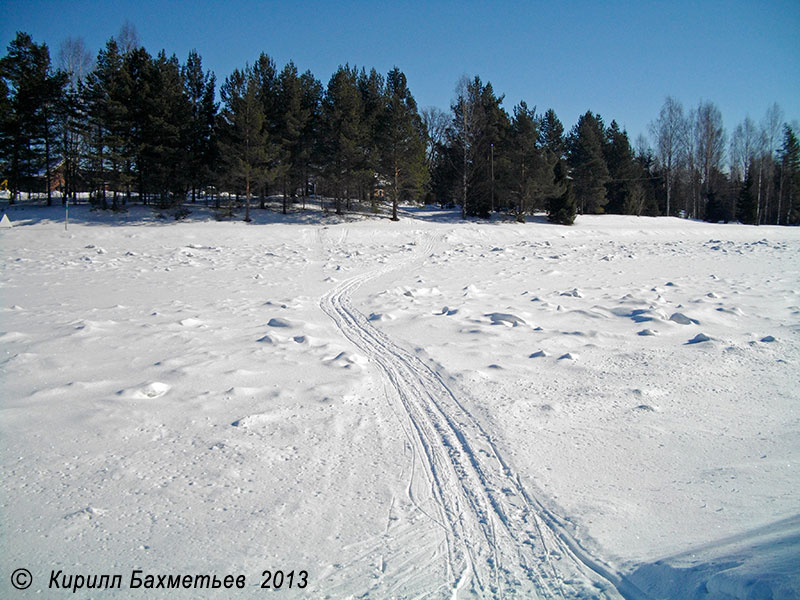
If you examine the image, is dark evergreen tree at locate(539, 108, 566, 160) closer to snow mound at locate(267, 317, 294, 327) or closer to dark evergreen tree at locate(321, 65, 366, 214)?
dark evergreen tree at locate(321, 65, 366, 214)

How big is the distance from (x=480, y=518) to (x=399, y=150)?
32.1 m

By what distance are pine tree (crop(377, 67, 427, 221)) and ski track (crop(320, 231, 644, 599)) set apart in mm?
29841

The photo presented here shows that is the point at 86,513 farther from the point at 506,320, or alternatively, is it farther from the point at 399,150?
the point at 399,150

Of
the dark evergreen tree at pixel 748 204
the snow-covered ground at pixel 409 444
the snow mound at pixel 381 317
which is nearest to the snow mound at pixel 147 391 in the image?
the snow-covered ground at pixel 409 444

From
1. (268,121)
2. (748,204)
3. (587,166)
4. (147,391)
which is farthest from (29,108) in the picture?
(748,204)

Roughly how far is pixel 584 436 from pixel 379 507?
2106mm

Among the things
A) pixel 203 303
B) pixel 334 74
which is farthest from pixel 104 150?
pixel 203 303

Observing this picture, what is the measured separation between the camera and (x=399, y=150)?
32875mm

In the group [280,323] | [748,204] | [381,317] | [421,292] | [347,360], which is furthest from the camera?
[748,204]

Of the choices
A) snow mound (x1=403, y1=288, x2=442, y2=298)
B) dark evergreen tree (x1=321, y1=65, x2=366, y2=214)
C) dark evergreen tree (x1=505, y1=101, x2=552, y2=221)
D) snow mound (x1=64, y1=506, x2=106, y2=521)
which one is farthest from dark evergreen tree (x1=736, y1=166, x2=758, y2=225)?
snow mound (x1=64, y1=506, x2=106, y2=521)

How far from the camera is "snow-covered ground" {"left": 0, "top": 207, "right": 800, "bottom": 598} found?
8.75ft

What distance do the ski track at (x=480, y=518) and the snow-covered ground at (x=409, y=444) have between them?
0.06 feet

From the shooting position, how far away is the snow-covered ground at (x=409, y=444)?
2.67 meters

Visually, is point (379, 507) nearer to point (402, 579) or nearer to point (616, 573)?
point (402, 579)
